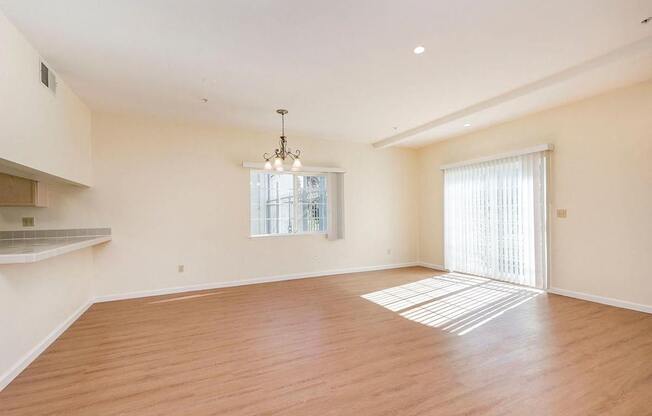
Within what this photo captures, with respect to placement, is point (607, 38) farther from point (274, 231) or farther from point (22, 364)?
point (22, 364)

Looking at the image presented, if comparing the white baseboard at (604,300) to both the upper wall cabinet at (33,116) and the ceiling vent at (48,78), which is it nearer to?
the upper wall cabinet at (33,116)

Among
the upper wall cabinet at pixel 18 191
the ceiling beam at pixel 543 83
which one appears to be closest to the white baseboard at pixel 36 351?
the upper wall cabinet at pixel 18 191

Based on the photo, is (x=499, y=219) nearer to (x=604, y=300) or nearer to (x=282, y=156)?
(x=604, y=300)

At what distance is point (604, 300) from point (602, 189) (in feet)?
4.72

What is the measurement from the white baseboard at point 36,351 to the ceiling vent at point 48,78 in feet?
7.93

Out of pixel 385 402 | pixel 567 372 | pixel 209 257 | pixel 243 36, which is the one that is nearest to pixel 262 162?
pixel 209 257

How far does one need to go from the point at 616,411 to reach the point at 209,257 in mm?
4934

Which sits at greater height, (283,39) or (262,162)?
(283,39)

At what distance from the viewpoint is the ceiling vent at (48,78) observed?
2.90 m

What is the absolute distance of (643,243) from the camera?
146 inches

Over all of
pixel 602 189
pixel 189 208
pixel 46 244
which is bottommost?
pixel 46 244

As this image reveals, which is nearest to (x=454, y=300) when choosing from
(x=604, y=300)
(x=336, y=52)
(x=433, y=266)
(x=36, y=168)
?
(x=604, y=300)

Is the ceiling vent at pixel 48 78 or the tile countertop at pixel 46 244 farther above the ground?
the ceiling vent at pixel 48 78

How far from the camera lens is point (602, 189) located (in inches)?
159
